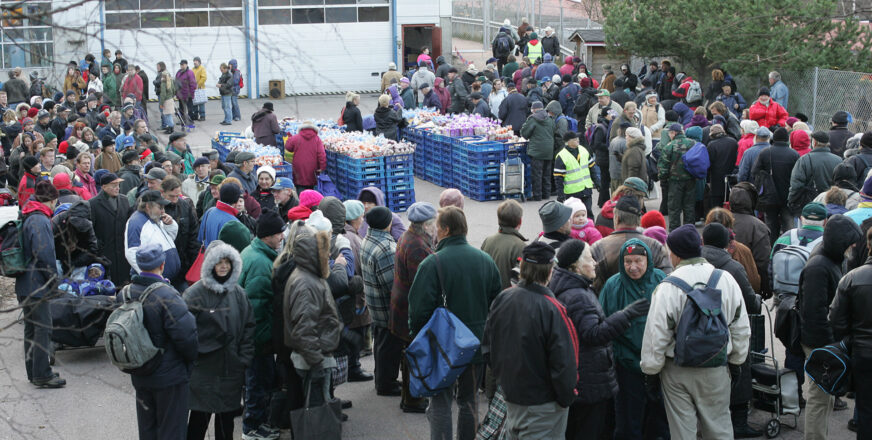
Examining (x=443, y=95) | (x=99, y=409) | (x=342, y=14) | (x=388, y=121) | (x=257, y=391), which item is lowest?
(x=99, y=409)

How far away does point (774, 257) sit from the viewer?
8.35m

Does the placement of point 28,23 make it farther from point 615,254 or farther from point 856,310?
point 856,310

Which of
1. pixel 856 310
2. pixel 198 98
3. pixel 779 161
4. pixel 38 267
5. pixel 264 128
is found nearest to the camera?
pixel 856 310

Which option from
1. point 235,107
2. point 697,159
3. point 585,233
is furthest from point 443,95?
point 585,233

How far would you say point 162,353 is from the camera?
6.53 m

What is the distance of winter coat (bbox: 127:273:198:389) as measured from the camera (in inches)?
254

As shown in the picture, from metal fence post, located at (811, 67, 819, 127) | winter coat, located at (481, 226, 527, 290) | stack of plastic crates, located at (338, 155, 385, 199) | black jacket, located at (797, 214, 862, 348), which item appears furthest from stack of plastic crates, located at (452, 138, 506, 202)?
black jacket, located at (797, 214, 862, 348)

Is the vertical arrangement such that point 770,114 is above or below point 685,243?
above

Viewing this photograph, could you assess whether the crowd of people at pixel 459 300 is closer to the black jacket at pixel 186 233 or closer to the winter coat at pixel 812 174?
the black jacket at pixel 186 233

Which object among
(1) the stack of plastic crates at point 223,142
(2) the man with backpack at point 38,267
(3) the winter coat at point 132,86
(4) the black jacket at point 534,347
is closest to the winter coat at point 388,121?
(1) the stack of plastic crates at point 223,142

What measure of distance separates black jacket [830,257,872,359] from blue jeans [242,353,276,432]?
456 centimetres

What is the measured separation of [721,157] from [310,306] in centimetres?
940

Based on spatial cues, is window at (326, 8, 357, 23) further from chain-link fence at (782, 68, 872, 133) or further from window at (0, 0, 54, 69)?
window at (0, 0, 54, 69)

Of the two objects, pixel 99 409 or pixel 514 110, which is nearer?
pixel 99 409
